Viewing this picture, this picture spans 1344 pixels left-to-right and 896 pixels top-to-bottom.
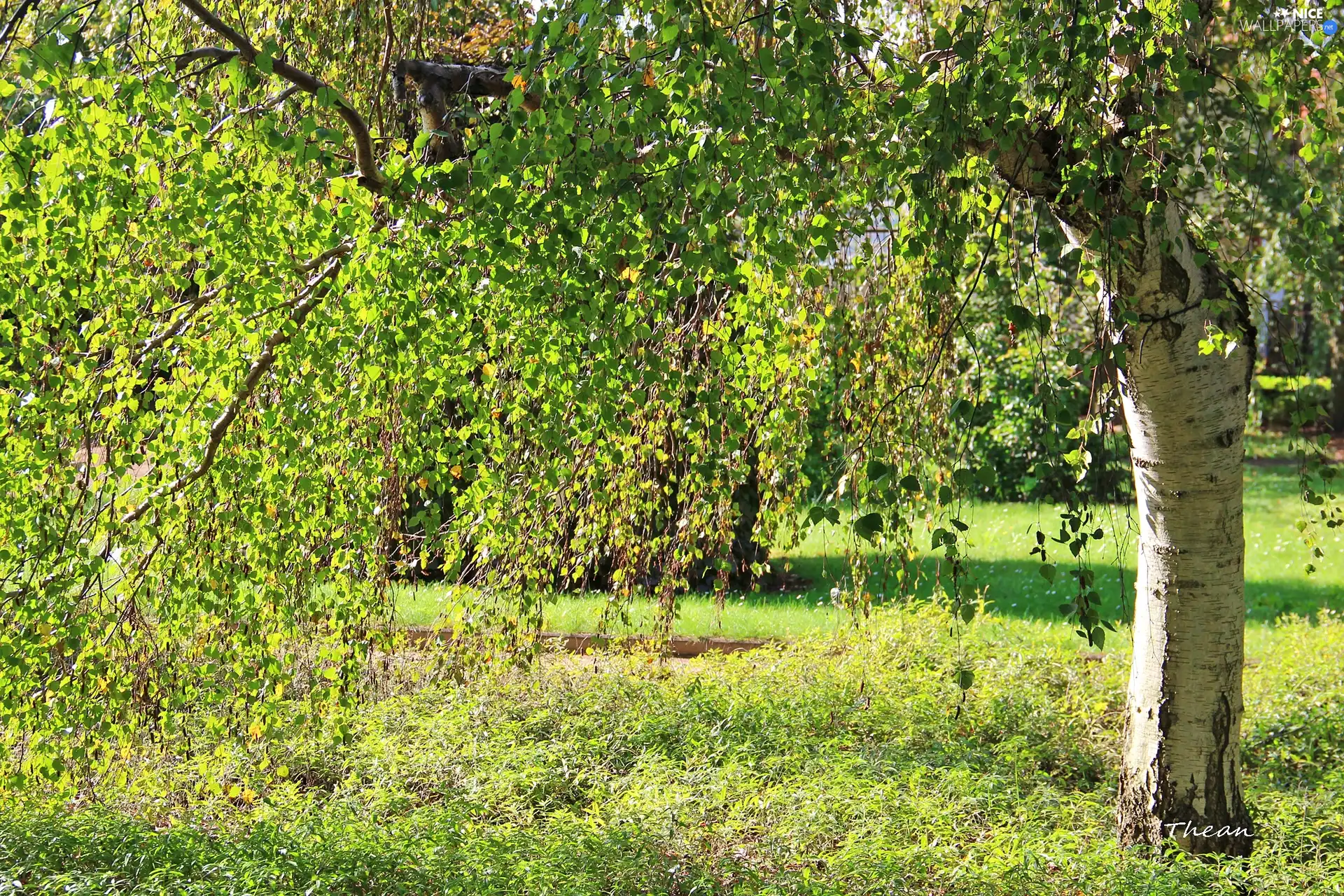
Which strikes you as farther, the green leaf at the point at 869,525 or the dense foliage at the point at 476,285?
the dense foliage at the point at 476,285

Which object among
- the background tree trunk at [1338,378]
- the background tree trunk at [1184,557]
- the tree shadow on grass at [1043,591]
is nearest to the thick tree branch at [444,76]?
the background tree trunk at [1184,557]

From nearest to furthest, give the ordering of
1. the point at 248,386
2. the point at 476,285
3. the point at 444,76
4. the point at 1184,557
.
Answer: the point at 476,285 < the point at 248,386 < the point at 1184,557 < the point at 444,76

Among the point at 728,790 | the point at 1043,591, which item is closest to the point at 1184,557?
the point at 728,790

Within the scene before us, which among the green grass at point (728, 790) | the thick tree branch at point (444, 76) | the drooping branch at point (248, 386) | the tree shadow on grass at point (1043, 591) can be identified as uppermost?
the thick tree branch at point (444, 76)

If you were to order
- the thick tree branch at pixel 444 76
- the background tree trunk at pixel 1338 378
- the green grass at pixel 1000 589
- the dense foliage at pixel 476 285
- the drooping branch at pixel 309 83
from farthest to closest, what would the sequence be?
the background tree trunk at pixel 1338 378 < the green grass at pixel 1000 589 < the thick tree branch at pixel 444 76 < the drooping branch at pixel 309 83 < the dense foliage at pixel 476 285

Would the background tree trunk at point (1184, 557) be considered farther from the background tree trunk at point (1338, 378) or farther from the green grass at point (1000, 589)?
the background tree trunk at point (1338, 378)

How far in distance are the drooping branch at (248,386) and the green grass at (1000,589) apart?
288cm

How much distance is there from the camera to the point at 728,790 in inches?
172

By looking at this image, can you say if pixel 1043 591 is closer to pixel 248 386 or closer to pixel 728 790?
pixel 728 790

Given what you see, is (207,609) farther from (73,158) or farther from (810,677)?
(810,677)

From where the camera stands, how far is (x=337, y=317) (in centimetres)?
298

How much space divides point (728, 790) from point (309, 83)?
2859 mm

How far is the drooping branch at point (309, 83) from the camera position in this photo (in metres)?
3.08

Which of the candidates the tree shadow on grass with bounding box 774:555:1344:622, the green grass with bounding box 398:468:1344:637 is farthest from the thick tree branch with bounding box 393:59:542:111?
the tree shadow on grass with bounding box 774:555:1344:622
